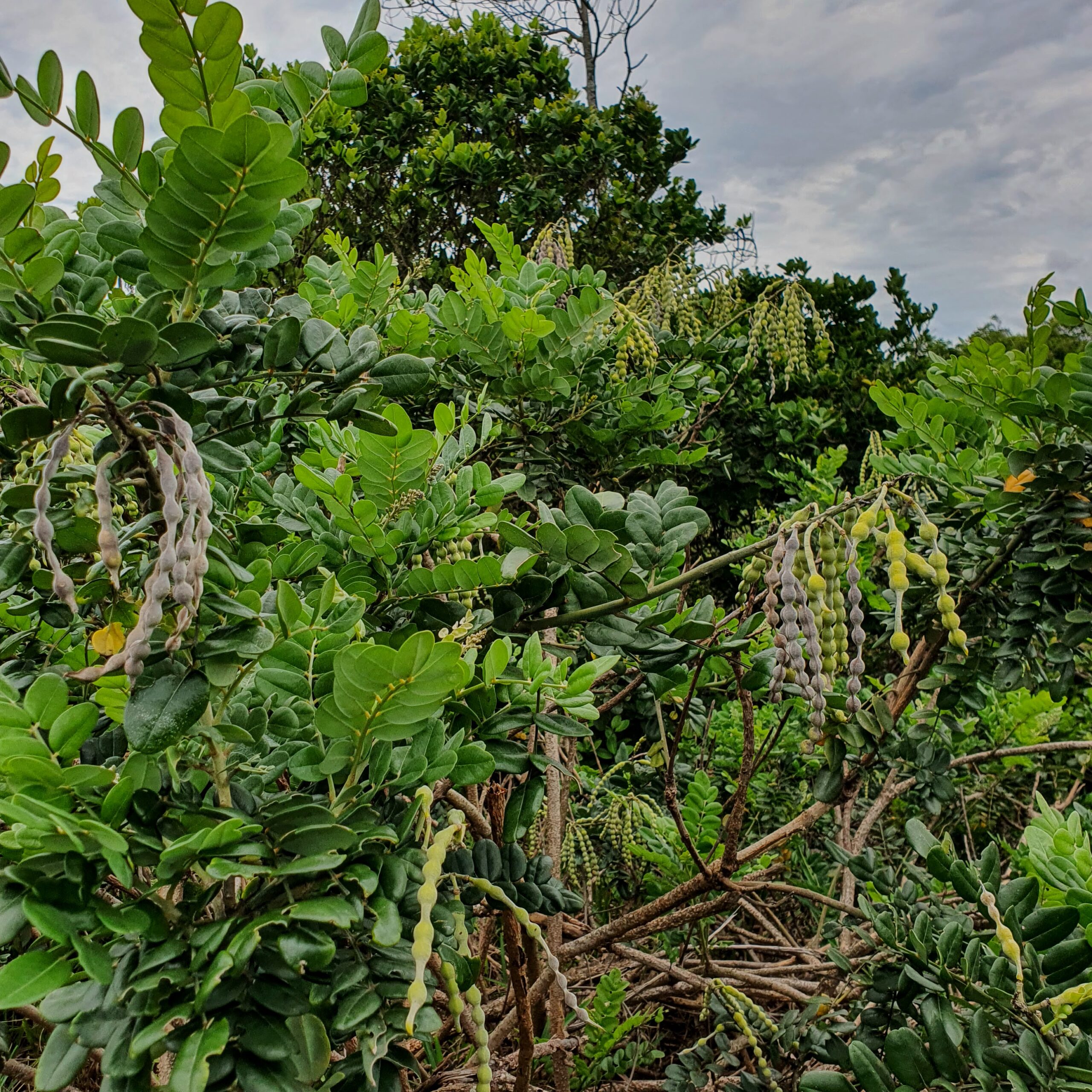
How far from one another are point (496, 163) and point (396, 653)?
4568 mm

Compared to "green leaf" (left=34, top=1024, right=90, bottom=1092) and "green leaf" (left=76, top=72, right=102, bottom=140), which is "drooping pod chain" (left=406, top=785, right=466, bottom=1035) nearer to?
"green leaf" (left=34, top=1024, right=90, bottom=1092)

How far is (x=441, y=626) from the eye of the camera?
102cm

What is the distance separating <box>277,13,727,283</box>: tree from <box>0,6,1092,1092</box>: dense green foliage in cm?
305

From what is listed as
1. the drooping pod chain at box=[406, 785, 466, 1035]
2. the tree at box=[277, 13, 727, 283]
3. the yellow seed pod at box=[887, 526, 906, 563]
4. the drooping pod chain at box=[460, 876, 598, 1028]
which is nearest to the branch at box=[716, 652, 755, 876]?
the yellow seed pod at box=[887, 526, 906, 563]

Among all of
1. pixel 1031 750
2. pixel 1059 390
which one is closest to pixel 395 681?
pixel 1059 390

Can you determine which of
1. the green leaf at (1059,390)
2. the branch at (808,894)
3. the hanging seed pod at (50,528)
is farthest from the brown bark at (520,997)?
the green leaf at (1059,390)

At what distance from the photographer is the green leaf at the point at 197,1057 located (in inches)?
21.2

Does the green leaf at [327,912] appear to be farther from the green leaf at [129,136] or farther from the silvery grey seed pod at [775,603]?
the green leaf at [129,136]

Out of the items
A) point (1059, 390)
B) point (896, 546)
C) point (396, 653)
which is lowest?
point (396, 653)

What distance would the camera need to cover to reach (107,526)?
57 centimetres

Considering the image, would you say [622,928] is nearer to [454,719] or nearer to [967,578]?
[454,719]

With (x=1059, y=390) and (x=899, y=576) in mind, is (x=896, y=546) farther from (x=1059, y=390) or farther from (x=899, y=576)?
(x=1059, y=390)

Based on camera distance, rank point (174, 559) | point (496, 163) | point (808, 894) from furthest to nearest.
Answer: point (496, 163) → point (808, 894) → point (174, 559)

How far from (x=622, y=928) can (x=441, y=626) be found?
2.23ft
